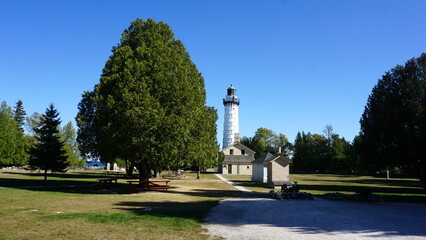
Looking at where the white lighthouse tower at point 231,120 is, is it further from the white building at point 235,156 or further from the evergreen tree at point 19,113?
the evergreen tree at point 19,113

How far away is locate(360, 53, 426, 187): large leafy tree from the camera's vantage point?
90.8 feet

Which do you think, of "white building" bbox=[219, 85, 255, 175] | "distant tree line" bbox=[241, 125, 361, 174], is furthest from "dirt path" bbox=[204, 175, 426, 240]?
"distant tree line" bbox=[241, 125, 361, 174]

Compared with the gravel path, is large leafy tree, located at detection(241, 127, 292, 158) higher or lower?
higher

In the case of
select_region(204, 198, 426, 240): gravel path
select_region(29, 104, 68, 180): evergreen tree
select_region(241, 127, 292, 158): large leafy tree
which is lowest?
select_region(204, 198, 426, 240): gravel path

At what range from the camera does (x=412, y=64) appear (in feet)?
98.4

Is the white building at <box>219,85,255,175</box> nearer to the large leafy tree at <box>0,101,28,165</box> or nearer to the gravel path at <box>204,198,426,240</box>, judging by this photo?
the large leafy tree at <box>0,101,28,165</box>

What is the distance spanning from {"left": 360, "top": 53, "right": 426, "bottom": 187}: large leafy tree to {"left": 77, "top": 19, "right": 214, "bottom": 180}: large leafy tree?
Result: 19.1m

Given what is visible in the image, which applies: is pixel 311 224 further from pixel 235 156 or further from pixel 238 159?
pixel 235 156

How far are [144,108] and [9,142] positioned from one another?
162 ft

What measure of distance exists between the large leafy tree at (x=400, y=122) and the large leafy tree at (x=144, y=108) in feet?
62.7

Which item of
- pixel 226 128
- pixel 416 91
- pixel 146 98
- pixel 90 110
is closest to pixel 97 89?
pixel 90 110

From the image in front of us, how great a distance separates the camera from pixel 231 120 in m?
84.7

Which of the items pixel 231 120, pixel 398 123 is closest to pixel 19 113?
pixel 231 120

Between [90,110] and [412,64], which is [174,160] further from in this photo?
[412,64]
